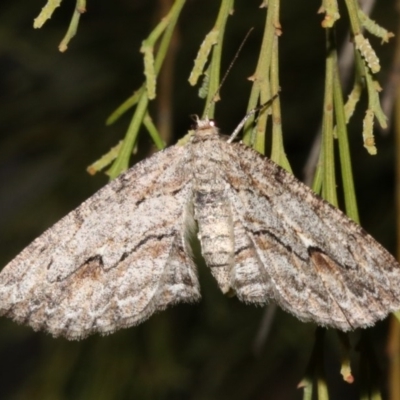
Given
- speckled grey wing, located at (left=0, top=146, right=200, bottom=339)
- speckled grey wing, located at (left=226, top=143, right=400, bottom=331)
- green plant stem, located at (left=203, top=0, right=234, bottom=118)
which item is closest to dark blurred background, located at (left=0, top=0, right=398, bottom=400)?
speckled grey wing, located at (left=0, top=146, right=200, bottom=339)

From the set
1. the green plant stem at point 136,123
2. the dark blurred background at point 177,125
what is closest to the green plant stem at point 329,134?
the green plant stem at point 136,123

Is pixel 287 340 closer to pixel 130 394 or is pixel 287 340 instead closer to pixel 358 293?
pixel 130 394

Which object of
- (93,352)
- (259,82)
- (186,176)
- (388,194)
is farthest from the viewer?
(388,194)

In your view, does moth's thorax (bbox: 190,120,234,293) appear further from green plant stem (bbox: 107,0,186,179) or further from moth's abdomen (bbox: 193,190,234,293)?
green plant stem (bbox: 107,0,186,179)

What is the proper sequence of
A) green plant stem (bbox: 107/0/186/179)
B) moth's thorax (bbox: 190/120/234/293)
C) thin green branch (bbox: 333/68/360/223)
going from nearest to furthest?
thin green branch (bbox: 333/68/360/223) → green plant stem (bbox: 107/0/186/179) → moth's thorax (bbox: 190/120/234/293)

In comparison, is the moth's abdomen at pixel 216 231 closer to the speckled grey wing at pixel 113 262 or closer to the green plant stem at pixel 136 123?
the speckled grey wing at pixel 113 262

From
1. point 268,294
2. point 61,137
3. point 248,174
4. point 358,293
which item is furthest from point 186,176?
point 61,137

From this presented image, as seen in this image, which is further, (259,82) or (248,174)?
(248,174)
